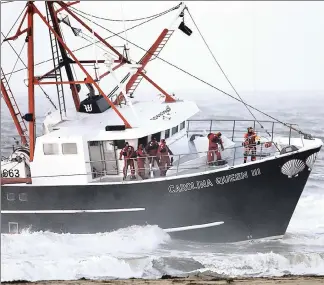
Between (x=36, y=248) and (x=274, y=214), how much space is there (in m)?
2.61

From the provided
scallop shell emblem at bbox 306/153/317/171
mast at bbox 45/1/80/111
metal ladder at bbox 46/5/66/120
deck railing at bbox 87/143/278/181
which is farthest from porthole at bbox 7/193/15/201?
scallop shell emblem at bbox 306/153/317/171

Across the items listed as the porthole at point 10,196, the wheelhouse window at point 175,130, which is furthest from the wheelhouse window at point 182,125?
A: the porthole at point 10,196

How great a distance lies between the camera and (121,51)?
835 centimetres

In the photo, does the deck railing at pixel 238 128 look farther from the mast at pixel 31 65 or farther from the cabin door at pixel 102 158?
the mast at pixel 31 65

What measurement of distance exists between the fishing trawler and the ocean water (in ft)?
0.43

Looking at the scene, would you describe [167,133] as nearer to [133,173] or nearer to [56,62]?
[133,173]

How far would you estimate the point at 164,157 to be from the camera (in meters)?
7.64

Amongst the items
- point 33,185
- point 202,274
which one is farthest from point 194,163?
point 33,185

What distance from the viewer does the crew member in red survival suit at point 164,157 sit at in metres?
7.56

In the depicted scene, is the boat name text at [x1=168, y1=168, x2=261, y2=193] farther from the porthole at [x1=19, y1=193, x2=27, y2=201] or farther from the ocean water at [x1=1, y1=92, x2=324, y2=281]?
the porthole at [x1=19, y1=193, x2=27, y2=201]

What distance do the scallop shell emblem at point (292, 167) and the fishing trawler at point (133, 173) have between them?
0.04ft

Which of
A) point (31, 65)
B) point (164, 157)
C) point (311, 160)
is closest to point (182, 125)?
point (164, 157)

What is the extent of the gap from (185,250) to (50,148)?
1852 millimetres

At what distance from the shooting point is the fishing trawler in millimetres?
7562
